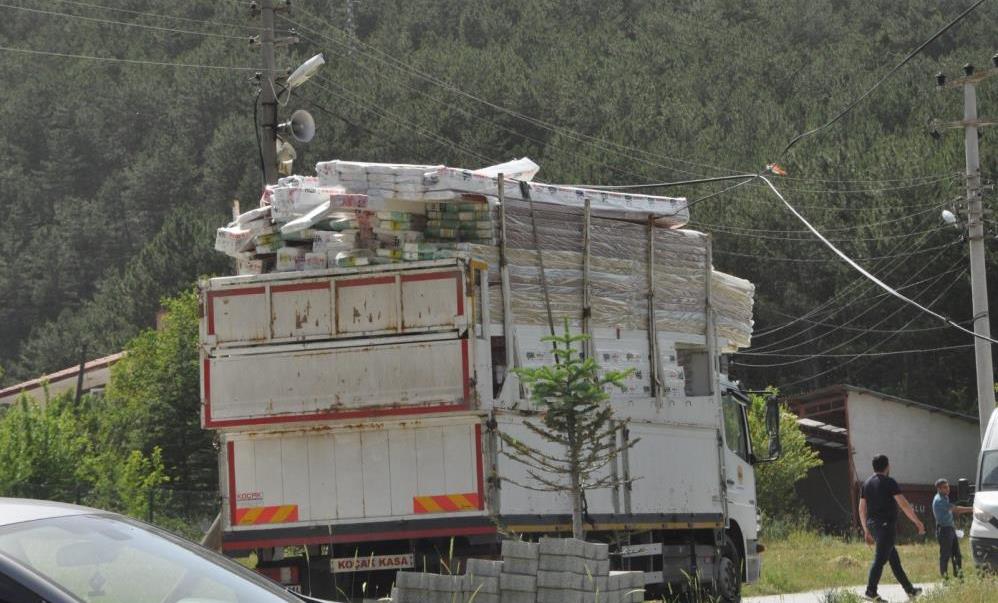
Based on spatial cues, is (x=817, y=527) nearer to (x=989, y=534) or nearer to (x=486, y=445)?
(x=989, y=534)

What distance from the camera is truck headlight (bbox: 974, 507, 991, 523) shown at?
16.2m

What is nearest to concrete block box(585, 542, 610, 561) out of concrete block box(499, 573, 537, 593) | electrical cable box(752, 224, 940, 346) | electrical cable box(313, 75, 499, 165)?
concrete block box(499, 573, 537, 593)

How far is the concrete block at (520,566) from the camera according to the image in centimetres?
991

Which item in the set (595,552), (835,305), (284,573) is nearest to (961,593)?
(595,552)

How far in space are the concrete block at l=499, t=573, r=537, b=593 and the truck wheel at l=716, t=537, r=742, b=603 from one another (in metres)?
5.61

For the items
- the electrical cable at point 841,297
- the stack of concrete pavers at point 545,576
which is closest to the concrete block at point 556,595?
the stack of concrete pavers at point 545,576

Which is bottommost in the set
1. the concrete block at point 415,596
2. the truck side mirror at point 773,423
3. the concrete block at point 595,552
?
the concrete block at point 415,596

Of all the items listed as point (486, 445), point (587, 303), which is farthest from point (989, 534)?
point (486, 445)

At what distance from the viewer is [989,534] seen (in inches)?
631

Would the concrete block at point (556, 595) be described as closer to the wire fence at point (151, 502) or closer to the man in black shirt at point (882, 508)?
the man in black shirt at point (882, 508)

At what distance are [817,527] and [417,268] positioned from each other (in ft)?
95.4

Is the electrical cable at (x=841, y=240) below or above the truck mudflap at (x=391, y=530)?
above

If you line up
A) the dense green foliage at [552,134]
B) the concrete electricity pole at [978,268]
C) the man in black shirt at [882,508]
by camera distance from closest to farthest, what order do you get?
the man in black shirt at [882,508] < the concrete electricity pole at [978,268] < the dense green foliage at [552,134]

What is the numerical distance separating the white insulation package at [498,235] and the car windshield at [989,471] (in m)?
4.43
